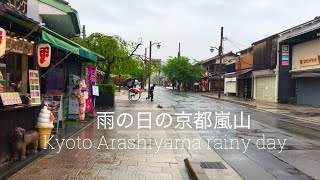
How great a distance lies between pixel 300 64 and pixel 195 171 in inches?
1116

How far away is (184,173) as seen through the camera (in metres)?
7.46

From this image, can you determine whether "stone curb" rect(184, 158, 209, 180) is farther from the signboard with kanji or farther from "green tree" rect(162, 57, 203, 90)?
"green tree" rect(162, 57, 203, 90)

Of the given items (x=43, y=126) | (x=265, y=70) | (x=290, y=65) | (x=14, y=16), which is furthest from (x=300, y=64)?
(x=14, y=16)

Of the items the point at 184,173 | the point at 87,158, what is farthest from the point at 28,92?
the point at 184,173

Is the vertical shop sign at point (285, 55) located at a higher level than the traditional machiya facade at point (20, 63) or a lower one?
higher

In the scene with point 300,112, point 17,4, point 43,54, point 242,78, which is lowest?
point 300,112

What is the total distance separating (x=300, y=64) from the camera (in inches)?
1288

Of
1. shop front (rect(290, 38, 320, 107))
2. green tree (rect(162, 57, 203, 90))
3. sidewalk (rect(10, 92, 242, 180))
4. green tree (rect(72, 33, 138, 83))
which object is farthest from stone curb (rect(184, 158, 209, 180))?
green tree (rect(162, 57, 203, 90))

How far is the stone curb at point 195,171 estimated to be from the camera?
6844mm

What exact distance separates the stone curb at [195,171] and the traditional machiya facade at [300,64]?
22.9 metres

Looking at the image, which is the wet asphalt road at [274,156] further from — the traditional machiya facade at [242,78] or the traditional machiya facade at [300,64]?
the traditional machiya facade at [242,78]

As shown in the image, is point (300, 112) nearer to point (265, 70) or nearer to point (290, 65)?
point (290, 65)

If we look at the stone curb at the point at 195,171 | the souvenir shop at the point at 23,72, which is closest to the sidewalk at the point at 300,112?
the stone curb at the point at 195,171

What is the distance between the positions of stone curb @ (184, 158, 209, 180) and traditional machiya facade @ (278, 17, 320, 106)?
2288 centimetres
